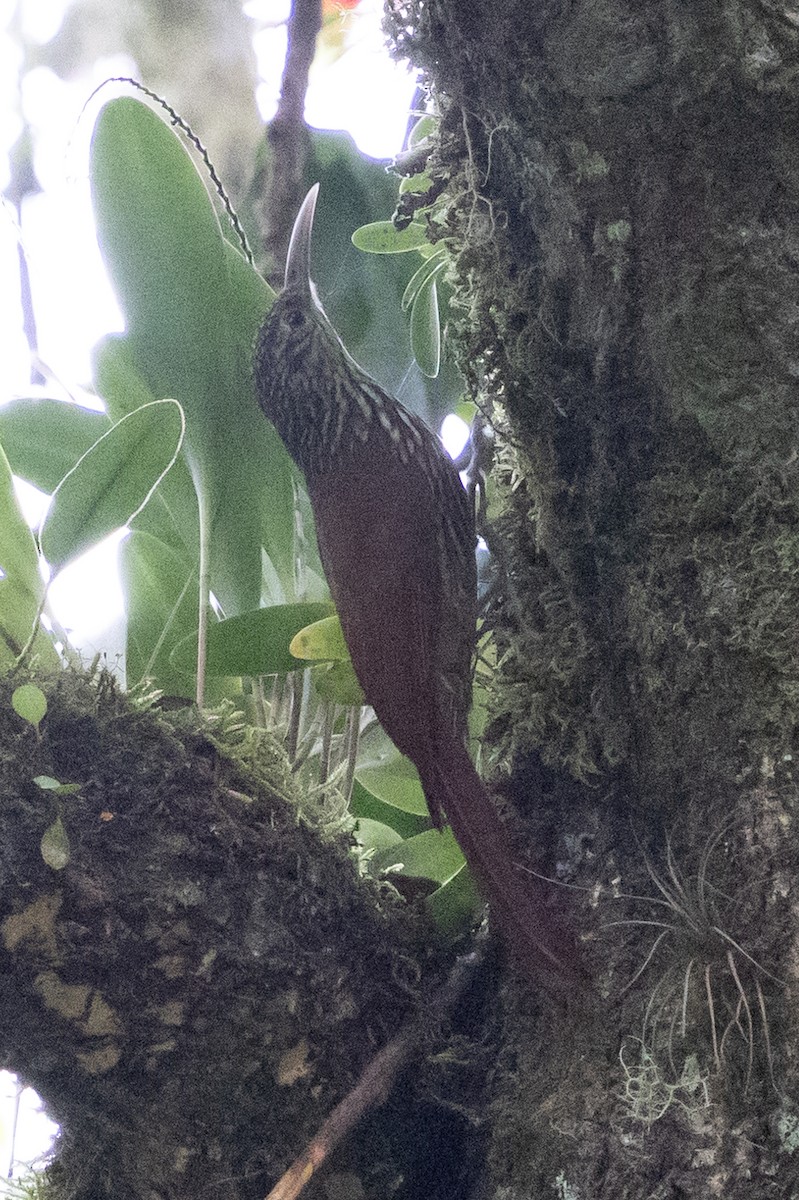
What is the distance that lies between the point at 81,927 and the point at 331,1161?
34 centimetres

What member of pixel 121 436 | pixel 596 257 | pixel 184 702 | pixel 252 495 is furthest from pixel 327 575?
pixel 596 257

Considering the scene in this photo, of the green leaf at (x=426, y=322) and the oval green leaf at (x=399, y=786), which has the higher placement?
the green leaf at (x=426, y=322)

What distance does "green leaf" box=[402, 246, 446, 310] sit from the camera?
144cm

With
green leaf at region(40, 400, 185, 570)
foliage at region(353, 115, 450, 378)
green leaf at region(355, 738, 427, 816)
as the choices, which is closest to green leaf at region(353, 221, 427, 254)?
foliage at region(353, 115, 450, 378)

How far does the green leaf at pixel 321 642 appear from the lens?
1191mm

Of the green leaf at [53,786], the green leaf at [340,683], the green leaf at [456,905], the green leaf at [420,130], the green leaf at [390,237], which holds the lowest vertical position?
the green leaf at [456,905]

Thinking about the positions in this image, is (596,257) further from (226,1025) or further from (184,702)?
(226,1025)

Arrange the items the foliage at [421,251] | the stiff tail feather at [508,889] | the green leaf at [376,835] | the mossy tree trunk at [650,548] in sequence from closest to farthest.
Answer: the mossy tree trunk at [650,548] < the stiff tail feather at [508,889] < the foliage at [421,251] < the green leaf at [376,835]

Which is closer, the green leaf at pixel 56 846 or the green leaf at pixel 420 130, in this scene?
the green leaf at pixel 56 846

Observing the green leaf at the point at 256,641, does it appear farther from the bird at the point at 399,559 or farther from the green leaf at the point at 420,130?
the green leaf at the point at 420,130

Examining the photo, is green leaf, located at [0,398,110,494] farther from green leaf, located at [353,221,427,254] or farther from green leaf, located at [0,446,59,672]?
green leaf, located at [353,221,427,254]

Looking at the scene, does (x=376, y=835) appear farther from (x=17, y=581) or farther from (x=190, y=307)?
(x=190, y=307)

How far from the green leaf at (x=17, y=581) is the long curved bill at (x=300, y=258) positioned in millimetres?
582

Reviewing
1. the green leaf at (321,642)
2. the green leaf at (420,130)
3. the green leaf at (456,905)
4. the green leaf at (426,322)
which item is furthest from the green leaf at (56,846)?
the green leaf at (420,130)
